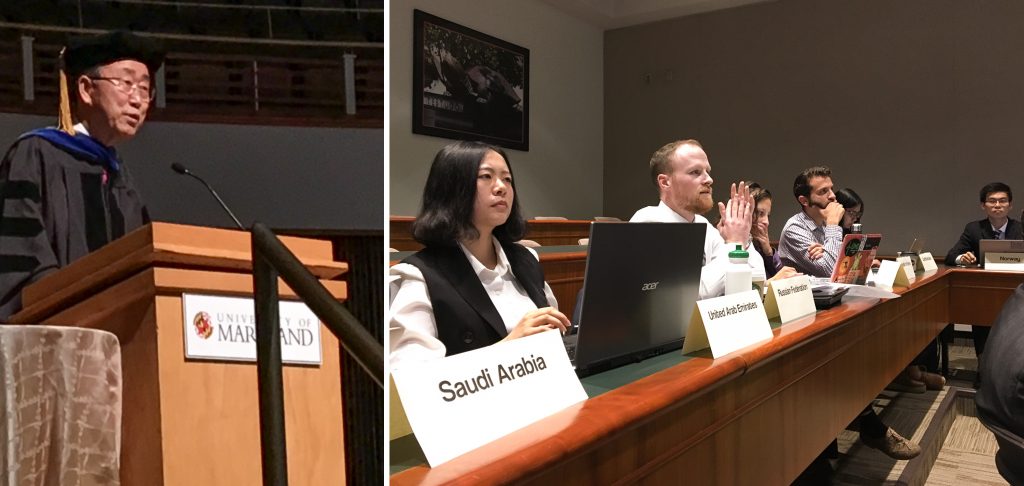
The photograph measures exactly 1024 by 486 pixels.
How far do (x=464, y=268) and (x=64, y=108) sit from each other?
1.18 metres

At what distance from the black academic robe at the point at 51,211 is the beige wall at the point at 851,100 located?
22.5ft

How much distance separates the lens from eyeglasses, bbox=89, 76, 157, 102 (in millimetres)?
440

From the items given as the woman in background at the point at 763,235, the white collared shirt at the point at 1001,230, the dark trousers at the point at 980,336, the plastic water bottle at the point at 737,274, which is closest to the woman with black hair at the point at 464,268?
the plastic water bottle at the point at 737,274

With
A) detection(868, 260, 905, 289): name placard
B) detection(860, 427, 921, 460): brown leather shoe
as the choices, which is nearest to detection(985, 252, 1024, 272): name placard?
detection(868, 260, 905, 289): name placard

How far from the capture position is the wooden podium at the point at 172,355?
41 centimetres

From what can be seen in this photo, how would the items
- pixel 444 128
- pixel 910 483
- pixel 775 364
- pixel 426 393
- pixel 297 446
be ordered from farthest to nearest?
pixel 444 128 < pixel 910 483 < pixel 775 364 < pixel 426 393 < pixel 297 446

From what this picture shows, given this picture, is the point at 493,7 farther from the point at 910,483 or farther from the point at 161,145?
the point at 161,145

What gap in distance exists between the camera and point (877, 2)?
6438mm

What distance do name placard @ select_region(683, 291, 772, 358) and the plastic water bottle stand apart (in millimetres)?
123

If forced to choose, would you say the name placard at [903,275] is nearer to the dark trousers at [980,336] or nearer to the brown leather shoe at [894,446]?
the brown leather shoe at [894,446]

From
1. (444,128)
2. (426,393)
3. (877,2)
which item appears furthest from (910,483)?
(877,2)

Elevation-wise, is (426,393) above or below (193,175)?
below

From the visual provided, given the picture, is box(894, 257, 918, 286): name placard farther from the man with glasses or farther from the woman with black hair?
the woman with black hair

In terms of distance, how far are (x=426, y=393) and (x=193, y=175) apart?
407 millimetres
